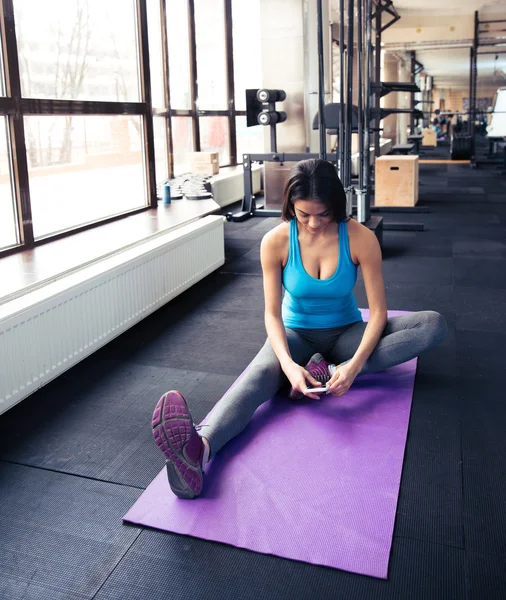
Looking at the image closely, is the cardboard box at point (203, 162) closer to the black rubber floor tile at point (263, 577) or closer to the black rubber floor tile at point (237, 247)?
the black rubber floor tile at point (237, 247)

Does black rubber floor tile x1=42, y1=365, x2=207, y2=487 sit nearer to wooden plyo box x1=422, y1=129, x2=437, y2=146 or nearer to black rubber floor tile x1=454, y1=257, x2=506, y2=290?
black rubber floor tile x1=454, y1=257, x2=506, y2=290

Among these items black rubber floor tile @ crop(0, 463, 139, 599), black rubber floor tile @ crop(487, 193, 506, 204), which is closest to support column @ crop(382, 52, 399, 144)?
black rubber floor tile @ crop(487, 193, 506, 204)

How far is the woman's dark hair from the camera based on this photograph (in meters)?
1.87

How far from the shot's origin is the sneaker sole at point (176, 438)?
1560 millimetres

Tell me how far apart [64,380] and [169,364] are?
413 mm

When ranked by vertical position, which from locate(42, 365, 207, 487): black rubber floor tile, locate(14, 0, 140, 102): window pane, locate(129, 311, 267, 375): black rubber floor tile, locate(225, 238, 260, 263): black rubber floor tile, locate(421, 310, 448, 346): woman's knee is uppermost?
locate(14, 0, 140, 102): window pane

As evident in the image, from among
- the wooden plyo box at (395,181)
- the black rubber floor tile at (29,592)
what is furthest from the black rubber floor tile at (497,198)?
the black rubber floor tile at (29,592)

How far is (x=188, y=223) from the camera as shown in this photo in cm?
384

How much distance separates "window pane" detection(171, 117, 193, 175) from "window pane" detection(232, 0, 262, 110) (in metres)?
1.29

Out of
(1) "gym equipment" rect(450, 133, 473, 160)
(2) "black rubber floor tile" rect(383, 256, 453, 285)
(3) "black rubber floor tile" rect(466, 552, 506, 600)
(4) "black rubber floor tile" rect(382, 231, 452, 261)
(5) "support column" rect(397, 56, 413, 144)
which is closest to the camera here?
→ (3) "black rubber floor tile" rect(466, 552, 506, 600)

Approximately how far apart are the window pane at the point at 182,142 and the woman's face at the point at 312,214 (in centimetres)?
468

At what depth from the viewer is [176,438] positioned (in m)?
1.56

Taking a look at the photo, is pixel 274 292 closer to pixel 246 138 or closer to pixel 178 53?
pixel 178 53

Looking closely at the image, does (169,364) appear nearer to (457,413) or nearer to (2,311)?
(2,311)
